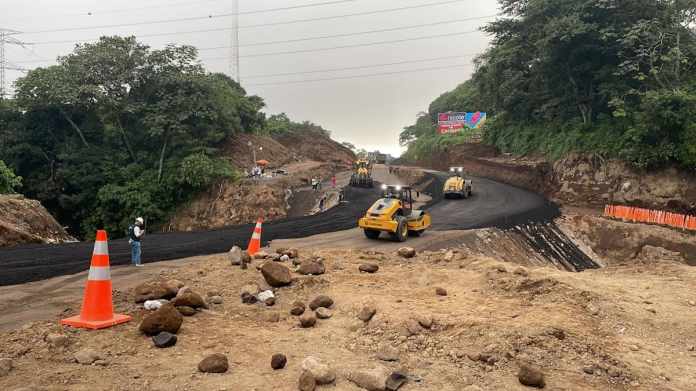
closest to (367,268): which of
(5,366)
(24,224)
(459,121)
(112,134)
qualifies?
(5,366)

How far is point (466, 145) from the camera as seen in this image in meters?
49.0

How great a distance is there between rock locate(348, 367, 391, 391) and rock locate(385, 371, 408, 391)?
4cm

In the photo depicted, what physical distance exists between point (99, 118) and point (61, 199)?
7094 millimetres

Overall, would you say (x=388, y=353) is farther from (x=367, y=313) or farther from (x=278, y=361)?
(x=278, y=361)

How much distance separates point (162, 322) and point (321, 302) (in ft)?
8.00

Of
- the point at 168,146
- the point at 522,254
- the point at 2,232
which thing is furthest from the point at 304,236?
the point at 168,146

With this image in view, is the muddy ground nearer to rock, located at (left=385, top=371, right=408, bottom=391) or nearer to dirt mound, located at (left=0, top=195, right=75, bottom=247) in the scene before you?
rock, located at (left=385, top=371, right=408, bottom=391)

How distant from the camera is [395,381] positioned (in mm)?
4516

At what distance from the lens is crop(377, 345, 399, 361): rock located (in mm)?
5292

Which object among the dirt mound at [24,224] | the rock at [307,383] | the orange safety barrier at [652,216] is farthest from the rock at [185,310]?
the orange safety barrier at [652,216]

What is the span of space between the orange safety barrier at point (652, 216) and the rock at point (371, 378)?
21.4 m

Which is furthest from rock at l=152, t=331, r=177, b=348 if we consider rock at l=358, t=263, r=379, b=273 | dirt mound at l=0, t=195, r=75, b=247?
Answer: dirt mound at l=0, t=195, r=75, b=247

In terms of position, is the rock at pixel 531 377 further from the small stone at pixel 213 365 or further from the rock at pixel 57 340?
the rock at pixel 57 340

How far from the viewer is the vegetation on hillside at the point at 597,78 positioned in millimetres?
24797
